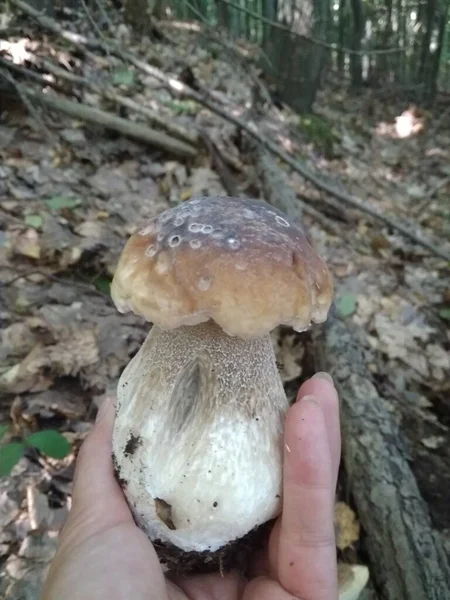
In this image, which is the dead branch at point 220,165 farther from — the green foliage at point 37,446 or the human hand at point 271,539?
the human hand at point 271,539

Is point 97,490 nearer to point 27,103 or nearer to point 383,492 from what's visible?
point 383,492

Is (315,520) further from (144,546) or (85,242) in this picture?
(85,242)

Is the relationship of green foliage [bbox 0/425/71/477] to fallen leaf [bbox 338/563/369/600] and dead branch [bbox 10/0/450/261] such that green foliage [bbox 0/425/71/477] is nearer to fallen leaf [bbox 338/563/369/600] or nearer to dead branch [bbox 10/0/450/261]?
fallen leaf [bbox 338/563/369/600]

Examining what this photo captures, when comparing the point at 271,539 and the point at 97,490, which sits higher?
the point at 97,490

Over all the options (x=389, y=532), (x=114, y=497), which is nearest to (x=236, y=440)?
(x=114, y=497)

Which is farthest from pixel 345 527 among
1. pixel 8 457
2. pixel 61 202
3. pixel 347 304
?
pixel 61 202

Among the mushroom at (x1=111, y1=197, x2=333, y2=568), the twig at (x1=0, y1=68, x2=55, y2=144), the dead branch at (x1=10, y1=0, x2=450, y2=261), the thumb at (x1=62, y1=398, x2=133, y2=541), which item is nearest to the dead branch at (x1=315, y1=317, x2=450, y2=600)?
the mushroom at (x1=111, y1=197, x2=333, y2=568)
